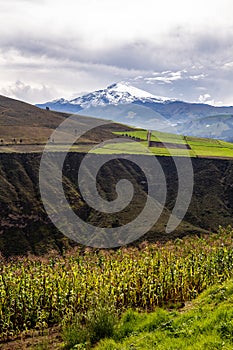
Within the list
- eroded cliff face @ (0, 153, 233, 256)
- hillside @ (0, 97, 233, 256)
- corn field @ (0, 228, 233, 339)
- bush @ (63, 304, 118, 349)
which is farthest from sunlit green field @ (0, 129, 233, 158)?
bush @ (63, 304, 118, 349)

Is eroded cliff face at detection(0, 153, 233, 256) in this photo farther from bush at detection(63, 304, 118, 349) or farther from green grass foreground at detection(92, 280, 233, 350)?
green grass foreground at detection(92, 280, 233, 350)

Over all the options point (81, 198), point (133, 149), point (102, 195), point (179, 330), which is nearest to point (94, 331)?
point (179, 330)

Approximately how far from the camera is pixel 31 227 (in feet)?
287

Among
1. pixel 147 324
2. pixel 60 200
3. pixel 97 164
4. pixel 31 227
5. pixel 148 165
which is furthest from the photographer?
pixel 148 165

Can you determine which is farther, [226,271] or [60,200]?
[60,200]

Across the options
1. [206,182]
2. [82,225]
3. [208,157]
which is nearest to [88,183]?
[82,225]

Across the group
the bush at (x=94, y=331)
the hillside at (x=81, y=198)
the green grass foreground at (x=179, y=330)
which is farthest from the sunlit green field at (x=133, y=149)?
the green grass foreground at (x=179, y=330)

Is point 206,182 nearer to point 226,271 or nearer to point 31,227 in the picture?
point 31,227

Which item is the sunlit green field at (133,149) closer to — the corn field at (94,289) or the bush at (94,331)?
the corn field at (94,289)

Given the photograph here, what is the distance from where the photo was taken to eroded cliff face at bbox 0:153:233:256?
82.6 meters

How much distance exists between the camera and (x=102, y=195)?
110125mm

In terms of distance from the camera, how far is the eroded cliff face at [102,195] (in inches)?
3253

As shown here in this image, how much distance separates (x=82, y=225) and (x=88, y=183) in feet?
93.5

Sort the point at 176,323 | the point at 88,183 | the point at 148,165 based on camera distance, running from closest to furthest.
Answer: the point at 176,323, the point at 88,183, the point at 148,165
